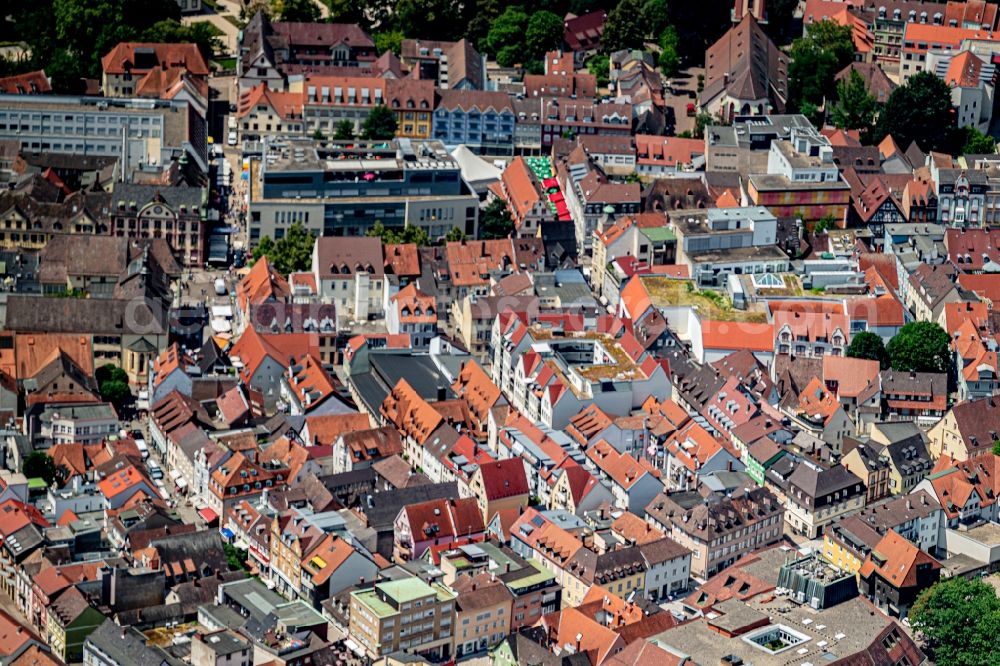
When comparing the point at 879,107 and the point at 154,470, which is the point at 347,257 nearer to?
the point at 154,470

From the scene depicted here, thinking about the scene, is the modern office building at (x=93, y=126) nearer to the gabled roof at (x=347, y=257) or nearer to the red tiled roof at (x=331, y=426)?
the gabled roof at (x=347, y=257)

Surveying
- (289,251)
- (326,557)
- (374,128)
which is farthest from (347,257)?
(326,557)

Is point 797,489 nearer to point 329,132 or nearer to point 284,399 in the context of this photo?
point 284,399

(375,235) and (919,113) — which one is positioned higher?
(919,113)

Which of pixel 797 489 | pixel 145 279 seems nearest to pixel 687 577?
pixel 797 489

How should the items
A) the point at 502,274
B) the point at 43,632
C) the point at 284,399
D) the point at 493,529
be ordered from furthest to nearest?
the point at 502,274 → the point at 284,399 → the point at 493,529 → the point at 43,632

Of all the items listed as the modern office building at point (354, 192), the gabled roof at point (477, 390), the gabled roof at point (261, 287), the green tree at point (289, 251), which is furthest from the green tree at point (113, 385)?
the gabled roof at point (477, 390)
